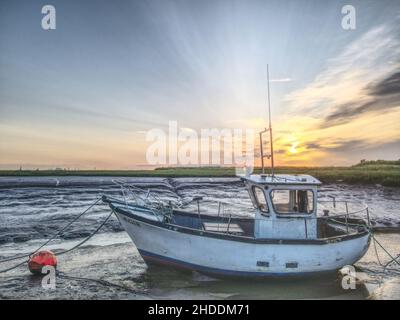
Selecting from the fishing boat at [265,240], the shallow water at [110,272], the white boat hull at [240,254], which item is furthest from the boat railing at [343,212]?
the shallow water at [110,272]

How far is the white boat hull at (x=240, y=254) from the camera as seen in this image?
28.0ft

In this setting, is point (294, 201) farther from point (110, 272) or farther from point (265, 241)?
point (110, 272)

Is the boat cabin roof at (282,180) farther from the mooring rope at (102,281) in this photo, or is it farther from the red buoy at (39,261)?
the red buoy at (39,261)

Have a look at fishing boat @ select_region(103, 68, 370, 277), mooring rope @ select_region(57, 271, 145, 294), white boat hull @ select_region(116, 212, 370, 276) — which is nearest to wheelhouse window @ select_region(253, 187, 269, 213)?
fishing boat @ select_region(103, 68, 370, 277)

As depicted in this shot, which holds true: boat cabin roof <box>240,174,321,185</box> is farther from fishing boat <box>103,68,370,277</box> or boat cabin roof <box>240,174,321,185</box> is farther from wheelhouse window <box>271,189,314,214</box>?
wheelhouse window <box>271,189,314,214</box>

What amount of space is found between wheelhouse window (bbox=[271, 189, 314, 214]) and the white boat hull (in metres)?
0.90

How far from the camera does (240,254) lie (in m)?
8.54

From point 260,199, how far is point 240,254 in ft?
5.01

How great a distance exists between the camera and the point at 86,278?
882 centimetres

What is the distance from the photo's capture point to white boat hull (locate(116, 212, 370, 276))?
336 inches

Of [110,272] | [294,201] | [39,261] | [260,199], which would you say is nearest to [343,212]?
[294,201]

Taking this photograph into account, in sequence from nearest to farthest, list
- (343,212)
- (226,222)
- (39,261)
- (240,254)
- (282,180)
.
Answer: (240,254)
(39,261)
(282,180)
(226,222)
(343,212)

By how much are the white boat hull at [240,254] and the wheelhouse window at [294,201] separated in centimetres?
90

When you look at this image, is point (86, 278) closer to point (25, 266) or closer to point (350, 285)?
point (25, 266)
